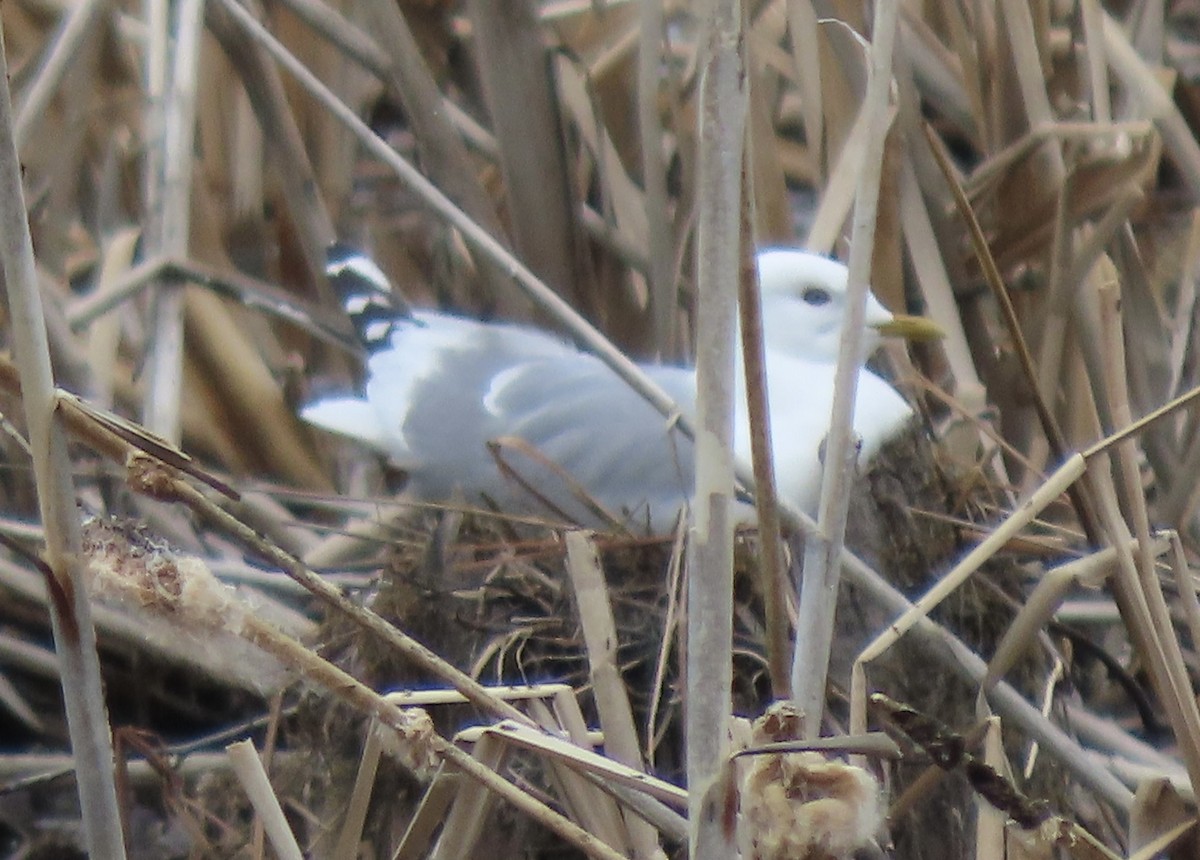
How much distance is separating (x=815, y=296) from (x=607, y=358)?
0.82 metres

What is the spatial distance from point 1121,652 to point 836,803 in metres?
1.04

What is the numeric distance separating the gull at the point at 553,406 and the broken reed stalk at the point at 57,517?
80cm

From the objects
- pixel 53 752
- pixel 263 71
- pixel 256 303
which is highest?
pixel 263 71

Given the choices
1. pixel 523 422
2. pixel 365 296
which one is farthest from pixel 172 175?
pixel 523 422

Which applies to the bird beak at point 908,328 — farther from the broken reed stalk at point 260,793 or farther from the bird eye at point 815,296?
the broken reed stalk at point 260,793

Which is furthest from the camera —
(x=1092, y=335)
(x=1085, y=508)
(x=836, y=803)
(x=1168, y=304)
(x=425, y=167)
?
(x=1168, y=304)

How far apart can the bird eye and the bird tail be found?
0.44 meters

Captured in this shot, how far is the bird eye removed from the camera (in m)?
1.78

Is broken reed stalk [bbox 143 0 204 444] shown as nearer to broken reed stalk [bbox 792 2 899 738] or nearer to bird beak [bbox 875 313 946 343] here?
bird beak [bbox 875 313 946 343]

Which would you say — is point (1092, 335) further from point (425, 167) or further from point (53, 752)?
point (53, 752)

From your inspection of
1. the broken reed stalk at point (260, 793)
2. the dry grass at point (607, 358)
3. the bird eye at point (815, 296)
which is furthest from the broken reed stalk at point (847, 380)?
the bird eye at point (815, 296)

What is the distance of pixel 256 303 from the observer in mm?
1769

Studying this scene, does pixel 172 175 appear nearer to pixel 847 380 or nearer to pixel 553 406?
pixel 553 406

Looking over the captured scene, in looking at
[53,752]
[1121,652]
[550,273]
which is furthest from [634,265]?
[53,752]
